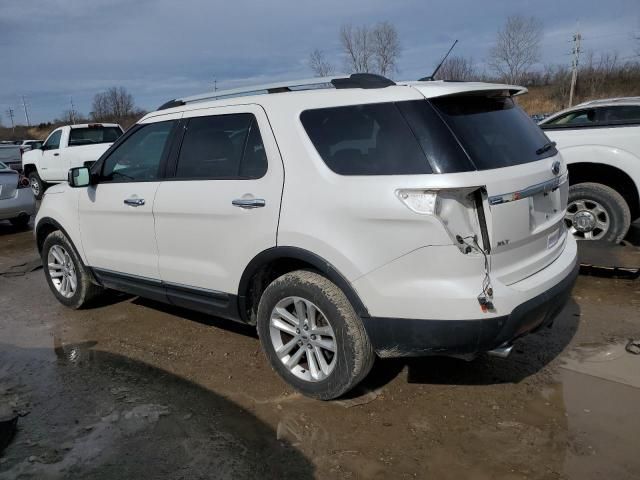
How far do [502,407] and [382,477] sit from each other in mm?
995

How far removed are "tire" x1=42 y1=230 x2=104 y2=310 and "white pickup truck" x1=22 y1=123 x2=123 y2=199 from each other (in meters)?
8.77

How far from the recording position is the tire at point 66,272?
507 cm

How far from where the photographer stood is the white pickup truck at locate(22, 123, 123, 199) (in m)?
13.8

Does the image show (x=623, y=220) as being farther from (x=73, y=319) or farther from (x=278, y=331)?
(x=73, y=319)

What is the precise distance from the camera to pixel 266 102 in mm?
3459

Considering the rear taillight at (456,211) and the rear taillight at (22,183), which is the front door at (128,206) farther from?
the rear taillight at (22,183)

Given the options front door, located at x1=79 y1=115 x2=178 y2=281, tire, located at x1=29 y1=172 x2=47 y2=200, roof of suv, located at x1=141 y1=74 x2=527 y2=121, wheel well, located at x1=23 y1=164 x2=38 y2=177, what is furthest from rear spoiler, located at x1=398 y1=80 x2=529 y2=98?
wheel well, located at x1=23 y1=164 x2=38 y2=177

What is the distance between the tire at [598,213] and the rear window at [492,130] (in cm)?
300

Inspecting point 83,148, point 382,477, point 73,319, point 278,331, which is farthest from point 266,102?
point 83,148

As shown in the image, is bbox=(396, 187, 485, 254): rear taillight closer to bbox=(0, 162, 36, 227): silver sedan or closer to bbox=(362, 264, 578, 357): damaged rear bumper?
bbox=(362, 264, 578, 357): damaged rear bumper

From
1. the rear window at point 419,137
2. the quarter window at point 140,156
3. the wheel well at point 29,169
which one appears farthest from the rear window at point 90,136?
the rear window at point 419,137

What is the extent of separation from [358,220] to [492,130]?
96cm

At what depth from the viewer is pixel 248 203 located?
337 cm

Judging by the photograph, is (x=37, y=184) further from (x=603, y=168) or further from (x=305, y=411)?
(x=305, y=411)
